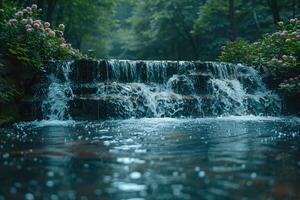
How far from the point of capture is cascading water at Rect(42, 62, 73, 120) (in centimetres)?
1362

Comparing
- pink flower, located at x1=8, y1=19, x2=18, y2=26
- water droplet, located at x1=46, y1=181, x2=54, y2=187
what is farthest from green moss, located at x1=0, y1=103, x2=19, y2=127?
water droplet, located at x1=46, y1=181, x2=54, y2=187

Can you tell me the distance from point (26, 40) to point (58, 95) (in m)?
2.29

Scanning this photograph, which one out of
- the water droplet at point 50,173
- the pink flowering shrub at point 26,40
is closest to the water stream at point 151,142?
the water droplet at point 50,173

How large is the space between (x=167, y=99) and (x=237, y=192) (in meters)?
10.4

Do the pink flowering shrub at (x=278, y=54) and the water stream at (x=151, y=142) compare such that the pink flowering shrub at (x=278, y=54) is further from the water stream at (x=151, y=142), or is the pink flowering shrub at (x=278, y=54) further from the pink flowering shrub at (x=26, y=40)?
the pink flowering shrub at (x=26, y=40)

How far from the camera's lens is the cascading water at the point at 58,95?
13620 mm

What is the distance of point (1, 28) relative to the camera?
14109mm

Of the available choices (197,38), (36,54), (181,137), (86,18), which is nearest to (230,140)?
(181,137)

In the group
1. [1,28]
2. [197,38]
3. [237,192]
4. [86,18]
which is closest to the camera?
[237,192]

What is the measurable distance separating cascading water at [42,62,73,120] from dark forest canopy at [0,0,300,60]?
27.9 feet

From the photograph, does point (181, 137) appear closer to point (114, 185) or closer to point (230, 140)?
point (230, 140)

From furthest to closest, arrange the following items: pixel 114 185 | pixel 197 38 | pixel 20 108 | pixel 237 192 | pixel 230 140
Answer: pixel 197 38 → pixel 20 108 → pixel 230 140 → pixel 114 185 → pixel 237 192

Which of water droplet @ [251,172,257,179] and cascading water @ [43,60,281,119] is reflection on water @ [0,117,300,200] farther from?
cascading water @ [43,60,281,119]

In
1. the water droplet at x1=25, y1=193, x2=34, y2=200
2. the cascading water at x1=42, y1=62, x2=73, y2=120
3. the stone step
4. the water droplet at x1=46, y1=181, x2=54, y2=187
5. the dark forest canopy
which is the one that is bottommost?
the water droplet at x1=25, y1=193, x2=34, y2=200
